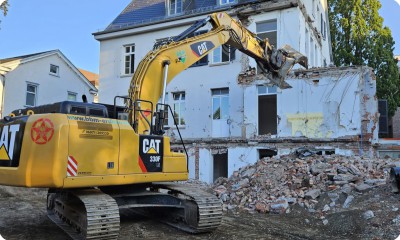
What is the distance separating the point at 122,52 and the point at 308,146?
12.2 metres

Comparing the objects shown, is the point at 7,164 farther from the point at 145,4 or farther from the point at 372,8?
the point at 372,8

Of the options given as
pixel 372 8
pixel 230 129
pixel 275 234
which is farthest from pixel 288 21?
pixel 372 8

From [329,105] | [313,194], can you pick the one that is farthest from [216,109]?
[313,194]

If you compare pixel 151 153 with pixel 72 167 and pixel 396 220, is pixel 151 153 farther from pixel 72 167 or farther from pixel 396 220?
pixel 396 220

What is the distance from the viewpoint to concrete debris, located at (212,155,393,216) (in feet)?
33.8

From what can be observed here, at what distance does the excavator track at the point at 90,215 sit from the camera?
19.3 feet

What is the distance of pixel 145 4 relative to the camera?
2280 cm

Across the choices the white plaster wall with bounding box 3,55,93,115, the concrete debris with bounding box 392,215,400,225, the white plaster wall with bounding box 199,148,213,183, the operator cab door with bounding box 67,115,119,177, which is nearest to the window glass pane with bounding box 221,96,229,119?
the white plaster wall with bounding box 199,148,213,183

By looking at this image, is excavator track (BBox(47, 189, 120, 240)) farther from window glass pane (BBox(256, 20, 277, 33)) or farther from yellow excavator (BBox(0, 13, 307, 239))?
window glass pane (BBox(256, 20, 277, 33))

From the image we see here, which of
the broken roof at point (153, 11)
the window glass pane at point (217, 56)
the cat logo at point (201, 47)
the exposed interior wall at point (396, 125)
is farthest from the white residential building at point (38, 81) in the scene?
the exposed interior wall at point (396, 125)

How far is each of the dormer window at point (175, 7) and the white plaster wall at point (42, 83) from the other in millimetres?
10329

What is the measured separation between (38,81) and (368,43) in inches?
925

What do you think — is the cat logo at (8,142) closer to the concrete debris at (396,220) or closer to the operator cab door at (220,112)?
the concrete debris at (396,220)

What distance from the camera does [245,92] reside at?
1755cm
